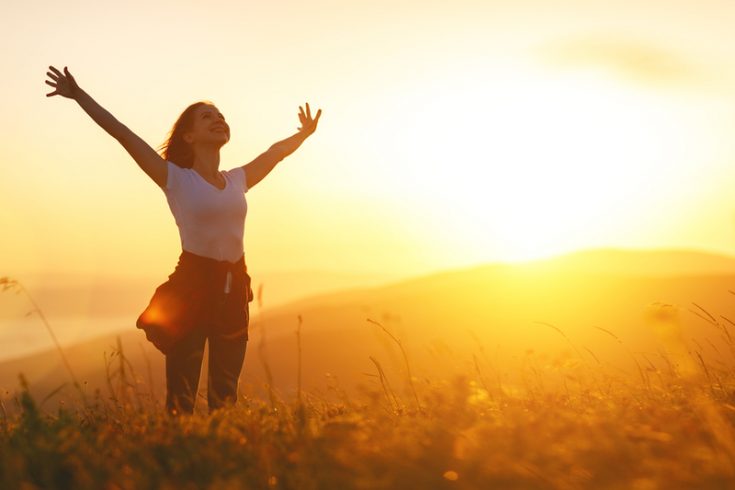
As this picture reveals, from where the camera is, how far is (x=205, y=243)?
591cm

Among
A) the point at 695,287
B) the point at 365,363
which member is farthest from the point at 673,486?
the point at 695,287

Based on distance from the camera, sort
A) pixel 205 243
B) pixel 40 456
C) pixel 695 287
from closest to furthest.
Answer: pixel 40 456 → pixel 205 243 → pixel 695 287

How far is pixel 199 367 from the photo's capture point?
590 cm

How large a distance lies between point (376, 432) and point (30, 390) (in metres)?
1.84

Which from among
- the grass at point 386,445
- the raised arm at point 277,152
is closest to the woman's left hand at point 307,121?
the raised arm at point 277,152

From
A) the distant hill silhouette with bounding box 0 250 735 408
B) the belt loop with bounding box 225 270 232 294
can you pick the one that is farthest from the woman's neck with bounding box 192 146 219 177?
the distant hill silhouette with bounding box 0 250 735 408

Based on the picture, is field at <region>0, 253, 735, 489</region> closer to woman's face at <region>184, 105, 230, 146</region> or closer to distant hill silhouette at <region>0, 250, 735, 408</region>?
woman's face at <region>184, 105, 230, 146</region>

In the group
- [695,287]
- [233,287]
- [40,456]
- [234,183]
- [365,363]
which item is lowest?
[365,363]

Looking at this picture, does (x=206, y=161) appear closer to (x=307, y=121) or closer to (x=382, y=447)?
(x=307, y=121)

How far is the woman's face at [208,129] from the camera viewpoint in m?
6.35

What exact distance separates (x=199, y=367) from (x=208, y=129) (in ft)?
6.09

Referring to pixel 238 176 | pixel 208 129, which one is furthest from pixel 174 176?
pixel 238 176

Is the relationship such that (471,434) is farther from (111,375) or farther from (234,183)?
(234,183)

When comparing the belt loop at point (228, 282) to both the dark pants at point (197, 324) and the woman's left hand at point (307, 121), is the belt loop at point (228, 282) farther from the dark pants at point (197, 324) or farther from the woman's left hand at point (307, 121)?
the woman's left hand at point (307, 121)
